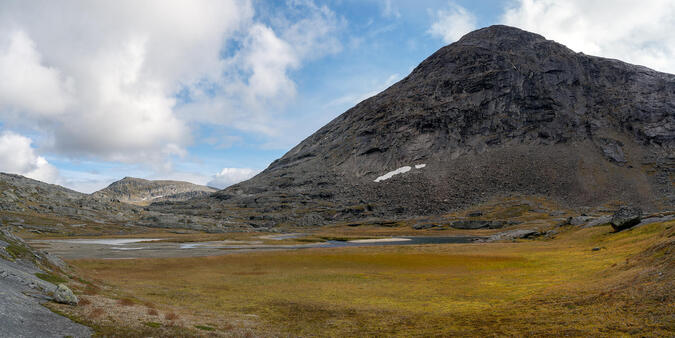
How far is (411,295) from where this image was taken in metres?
33.3

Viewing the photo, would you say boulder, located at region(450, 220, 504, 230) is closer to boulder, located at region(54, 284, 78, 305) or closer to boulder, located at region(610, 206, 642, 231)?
boulder, located at region(610, 206, 642, 231)

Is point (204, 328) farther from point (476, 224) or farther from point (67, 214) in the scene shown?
point (67, 214)

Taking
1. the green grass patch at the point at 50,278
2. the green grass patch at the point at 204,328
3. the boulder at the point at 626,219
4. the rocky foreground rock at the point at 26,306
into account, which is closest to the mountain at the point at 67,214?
the green grass patch at the point at 50,278

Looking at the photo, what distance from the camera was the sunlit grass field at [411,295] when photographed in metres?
19.8

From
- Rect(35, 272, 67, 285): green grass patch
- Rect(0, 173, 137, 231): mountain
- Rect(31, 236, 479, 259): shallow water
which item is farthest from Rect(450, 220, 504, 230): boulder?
Rect(0, 173, 137, 231): mountain

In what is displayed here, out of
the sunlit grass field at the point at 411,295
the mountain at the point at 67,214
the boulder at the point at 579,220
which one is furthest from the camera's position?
the mountain at the point at 67,214

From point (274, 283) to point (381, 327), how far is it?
20.9m

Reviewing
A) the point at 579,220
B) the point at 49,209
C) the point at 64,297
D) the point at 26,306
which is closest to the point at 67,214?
the point at 49,209

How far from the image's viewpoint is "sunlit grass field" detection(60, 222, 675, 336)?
780 inches

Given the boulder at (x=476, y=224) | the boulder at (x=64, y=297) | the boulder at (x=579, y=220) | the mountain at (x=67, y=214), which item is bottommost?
the boulder at (x=476, y=224)

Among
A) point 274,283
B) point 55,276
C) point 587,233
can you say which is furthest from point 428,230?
point 55,276

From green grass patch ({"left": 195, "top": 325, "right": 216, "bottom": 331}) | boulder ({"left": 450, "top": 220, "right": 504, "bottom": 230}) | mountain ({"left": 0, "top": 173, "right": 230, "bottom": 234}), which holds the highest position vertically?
mountain ({"left": 0, "top": 173, "right": 230, "bottom": 234})

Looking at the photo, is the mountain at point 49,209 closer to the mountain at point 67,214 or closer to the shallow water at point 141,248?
the mountain at point 67,214

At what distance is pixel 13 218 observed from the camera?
12850 cm
